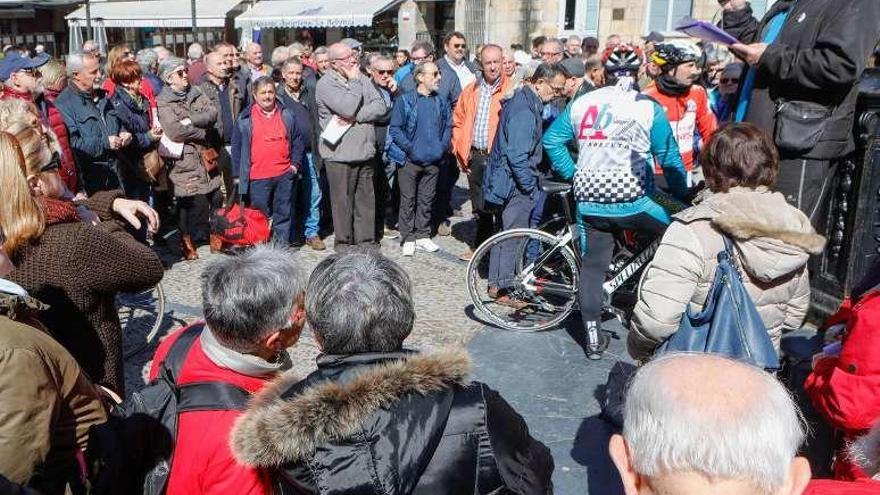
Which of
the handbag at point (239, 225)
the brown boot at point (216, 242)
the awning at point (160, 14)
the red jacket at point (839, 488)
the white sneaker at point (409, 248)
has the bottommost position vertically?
the white sneaker at point (409, 248)

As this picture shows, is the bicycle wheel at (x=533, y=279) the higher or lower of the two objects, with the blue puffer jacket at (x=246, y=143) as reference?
lower

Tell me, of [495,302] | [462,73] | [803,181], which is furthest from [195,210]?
[803,181]

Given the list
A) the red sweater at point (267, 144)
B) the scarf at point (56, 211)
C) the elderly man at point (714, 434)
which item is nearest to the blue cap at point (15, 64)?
the red sweater at point (267, 144)

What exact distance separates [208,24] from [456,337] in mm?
23403

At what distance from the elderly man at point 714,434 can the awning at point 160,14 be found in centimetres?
2652

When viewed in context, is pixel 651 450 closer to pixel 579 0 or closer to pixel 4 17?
pixel 579 0

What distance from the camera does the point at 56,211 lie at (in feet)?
9.58

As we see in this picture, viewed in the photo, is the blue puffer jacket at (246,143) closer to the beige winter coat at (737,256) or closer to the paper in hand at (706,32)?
the paper in hand at (706,32)

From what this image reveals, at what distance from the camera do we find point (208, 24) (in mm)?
25812

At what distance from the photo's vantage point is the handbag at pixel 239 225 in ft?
22.3

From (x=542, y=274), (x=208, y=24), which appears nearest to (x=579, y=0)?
(x=208, y=24)

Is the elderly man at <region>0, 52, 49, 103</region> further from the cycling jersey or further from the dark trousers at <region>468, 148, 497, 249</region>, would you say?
the cycling jersey

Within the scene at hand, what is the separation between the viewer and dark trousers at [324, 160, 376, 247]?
7.16 m

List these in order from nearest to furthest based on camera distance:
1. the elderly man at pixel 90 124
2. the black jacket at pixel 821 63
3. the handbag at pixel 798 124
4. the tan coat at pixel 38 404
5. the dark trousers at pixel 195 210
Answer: the tan coat at pixel 38 404, the black jacket at pixel 821 63, the handbag at pixel 798 124, the elderly man at pixel 90 124, the dark trousers at pixel 195 210
